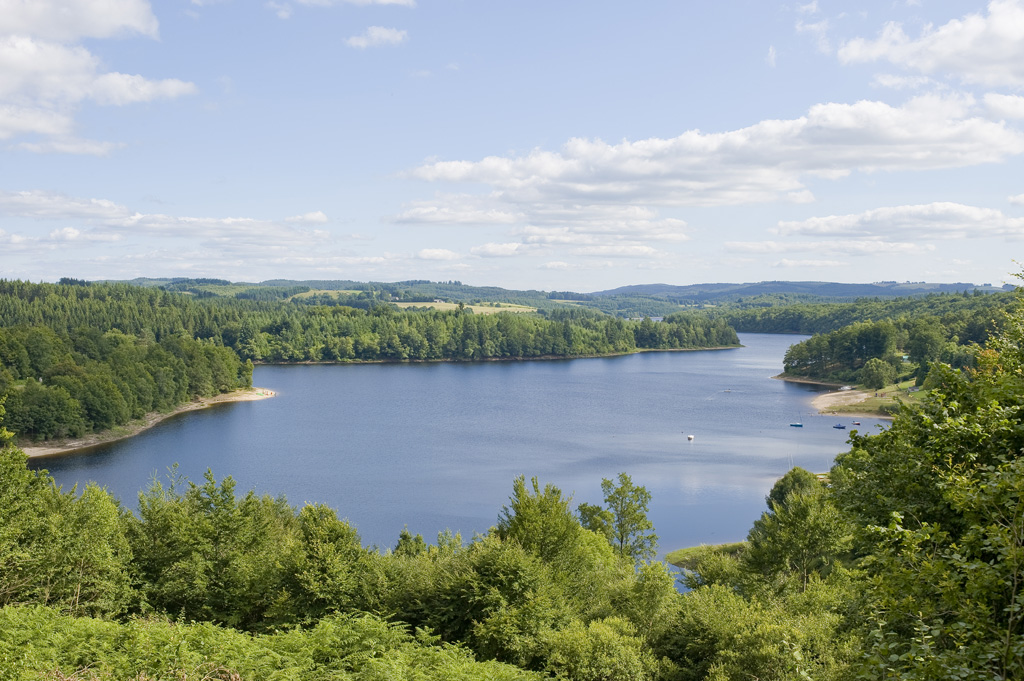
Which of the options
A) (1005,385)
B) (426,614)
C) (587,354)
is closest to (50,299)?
(587,354)

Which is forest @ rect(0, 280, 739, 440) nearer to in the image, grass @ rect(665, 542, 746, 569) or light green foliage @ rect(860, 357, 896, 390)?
grass @ rect(665, 542, 746, 569)

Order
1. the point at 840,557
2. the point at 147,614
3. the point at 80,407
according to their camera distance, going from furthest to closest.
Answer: the point at 80,407 → the point at 840,557 → the point at 147,614

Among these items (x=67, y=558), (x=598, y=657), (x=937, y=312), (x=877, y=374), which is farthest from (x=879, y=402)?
(x=67, y=558)

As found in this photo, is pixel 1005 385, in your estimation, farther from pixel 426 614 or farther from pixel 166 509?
pixel 166 509

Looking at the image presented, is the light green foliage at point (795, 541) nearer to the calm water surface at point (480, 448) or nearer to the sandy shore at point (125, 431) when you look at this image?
the calm water surface at point (480, 448)

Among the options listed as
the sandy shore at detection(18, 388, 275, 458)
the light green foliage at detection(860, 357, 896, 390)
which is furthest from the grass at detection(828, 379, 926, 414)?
the sandy shore at detection(18, 388, 275, 458)

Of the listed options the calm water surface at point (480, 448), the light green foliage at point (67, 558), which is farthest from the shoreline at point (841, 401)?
the light green foliage at point (67, 558)

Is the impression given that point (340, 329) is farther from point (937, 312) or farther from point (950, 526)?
point (950, 526)
